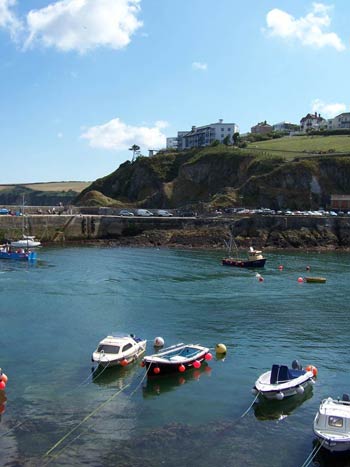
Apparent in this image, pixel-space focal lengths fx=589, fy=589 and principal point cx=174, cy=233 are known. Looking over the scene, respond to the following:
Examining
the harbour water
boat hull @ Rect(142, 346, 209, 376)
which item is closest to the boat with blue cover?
the harbour water

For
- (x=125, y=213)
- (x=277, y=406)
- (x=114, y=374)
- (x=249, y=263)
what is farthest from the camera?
(x=125, y=213)

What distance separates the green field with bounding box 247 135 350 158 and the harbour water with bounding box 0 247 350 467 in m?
72.5

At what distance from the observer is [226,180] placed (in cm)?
14000

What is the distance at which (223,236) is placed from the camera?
108562mm

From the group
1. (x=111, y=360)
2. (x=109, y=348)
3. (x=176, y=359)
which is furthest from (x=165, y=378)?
(x=109, y=348)

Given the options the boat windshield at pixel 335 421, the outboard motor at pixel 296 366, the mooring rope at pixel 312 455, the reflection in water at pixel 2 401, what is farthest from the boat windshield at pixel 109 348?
the boat windshield at pixel 335 421

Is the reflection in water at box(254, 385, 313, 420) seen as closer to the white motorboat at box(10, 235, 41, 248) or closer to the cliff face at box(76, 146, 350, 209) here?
the white motorboat at box(10, 235, 41, 248)

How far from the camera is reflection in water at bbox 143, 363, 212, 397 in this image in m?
33.1

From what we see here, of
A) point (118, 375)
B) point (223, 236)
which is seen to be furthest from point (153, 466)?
point (223, 236)

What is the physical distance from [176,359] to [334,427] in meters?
12.1

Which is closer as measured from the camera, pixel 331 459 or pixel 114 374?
pixel 331 459

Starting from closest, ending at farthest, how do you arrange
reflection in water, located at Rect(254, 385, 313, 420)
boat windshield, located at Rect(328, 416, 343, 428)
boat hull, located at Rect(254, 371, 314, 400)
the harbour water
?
the harbour water < boat windshield, located at Rect(328, 416, 343, 428) < reflection in water, located at Rect(254, 385, 313, 420) < boat hull, located at Rect(254, 371, 314, 400)

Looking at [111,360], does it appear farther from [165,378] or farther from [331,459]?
[331,459]

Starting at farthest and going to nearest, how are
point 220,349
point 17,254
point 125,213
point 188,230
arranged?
point 125,213, point 188,230, point 17,254, point 220,349
